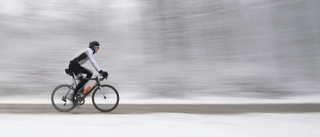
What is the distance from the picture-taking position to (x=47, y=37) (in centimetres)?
916

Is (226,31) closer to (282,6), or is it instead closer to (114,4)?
(282,6)

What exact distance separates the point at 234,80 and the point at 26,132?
583 cm

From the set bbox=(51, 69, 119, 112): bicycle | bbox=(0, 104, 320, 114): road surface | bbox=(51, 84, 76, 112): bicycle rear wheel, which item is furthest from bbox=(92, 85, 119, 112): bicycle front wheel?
bbox=(51, 84, 76, 112): bicycle rear wheel

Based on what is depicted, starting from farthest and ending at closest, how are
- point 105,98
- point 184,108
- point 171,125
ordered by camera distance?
point 184,108, point 105,98, point 171,125

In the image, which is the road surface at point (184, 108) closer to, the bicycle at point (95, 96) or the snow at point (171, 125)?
→ the bicycle at point (95, 96)

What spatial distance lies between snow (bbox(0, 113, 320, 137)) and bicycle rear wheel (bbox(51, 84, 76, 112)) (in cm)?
75

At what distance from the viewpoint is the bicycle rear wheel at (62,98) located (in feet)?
18.2

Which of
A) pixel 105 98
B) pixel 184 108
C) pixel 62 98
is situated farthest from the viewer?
pixel 184 108

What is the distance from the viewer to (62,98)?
550cm

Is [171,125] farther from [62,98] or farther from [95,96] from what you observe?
[62,98]

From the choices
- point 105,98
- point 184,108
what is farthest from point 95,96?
point 184,108

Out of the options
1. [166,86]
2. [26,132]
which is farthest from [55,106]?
[166,86]

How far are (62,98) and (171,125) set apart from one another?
110 inches

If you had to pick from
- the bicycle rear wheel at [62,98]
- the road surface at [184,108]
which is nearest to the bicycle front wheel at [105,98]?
the road surface at [184,108]
